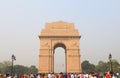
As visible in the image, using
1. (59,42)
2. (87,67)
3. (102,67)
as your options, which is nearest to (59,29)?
(59,42)

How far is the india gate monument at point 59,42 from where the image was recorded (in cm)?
5316

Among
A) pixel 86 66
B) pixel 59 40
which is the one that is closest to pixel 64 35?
pixel 59 40

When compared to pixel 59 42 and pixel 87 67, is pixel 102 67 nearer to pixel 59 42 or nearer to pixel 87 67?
pixel 87 67

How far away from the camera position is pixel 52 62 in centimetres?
5391

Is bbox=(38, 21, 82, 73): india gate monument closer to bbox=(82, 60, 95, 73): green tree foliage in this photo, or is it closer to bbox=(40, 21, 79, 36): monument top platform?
bbox=(40, 21, 79, 36): monument top platform

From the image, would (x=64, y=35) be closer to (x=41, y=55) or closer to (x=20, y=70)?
(x=41, y=55)

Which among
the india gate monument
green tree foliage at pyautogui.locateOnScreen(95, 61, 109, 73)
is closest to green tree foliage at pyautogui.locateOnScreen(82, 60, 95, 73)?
green tree foliage at pyautogui.locateOnScreen(95, 61, 109, 73)

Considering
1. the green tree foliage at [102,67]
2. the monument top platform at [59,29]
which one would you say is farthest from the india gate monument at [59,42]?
the green tree foliage at [102,67]

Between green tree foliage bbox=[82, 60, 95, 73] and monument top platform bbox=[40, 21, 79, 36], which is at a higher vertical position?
Result: monument top platform bbox=[40, 21, 79, 36]

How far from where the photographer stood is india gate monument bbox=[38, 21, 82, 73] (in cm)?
5316

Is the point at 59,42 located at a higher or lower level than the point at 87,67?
higher

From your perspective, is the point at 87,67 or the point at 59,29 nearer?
the point at 59,29

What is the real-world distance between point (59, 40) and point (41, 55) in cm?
375

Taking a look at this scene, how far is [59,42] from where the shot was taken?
177 ft
